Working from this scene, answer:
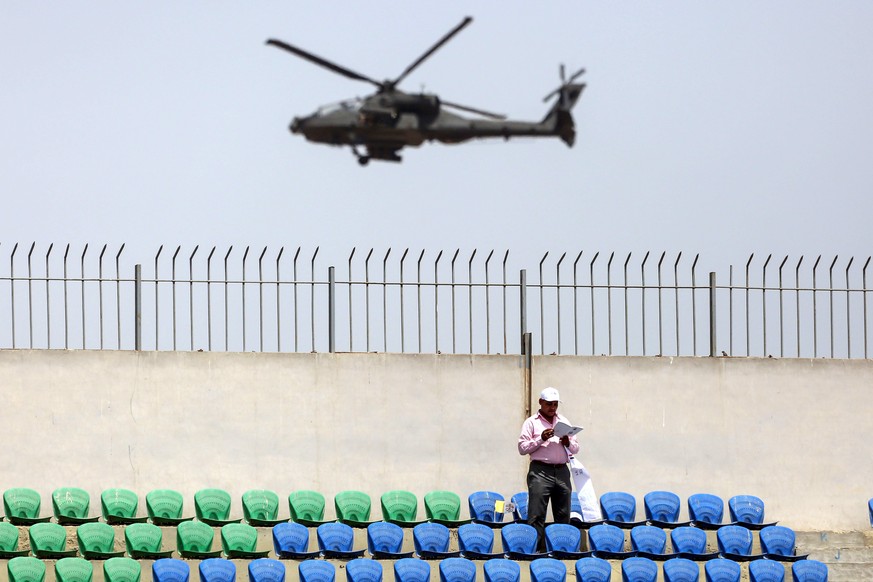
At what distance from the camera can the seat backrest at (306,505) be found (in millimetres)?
13703

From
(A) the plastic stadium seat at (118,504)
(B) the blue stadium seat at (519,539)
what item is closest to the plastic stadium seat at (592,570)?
(B) the blue stadium seat at (519,539)

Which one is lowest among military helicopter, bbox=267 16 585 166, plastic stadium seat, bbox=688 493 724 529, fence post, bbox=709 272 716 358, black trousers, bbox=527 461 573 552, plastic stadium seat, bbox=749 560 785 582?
plastic stadium seat, bbox=749 560 785 582

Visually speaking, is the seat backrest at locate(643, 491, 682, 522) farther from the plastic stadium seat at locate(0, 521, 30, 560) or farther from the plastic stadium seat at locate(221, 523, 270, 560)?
the plastic stadium seat at locate(0, 521, 30, 560)

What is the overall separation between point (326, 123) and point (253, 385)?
259 centimetres

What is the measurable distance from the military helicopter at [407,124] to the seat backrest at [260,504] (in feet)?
10.8

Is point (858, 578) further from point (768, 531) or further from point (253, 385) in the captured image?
point (253, 385)

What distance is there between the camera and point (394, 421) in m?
15.1

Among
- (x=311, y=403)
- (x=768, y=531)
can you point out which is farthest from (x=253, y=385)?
(x=768, y=531)

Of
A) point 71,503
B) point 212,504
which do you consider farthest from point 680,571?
point 71,503

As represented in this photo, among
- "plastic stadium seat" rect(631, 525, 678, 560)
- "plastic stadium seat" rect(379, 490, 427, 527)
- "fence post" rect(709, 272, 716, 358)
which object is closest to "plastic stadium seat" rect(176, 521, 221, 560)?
"plastic stadium seat" rect(379, 490, 427, 527)

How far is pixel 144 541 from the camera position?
11867 mm

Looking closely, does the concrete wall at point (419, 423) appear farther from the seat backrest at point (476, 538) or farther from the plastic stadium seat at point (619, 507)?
the seat backrest at point (476, 538)

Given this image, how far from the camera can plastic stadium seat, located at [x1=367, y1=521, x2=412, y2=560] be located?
12070 mm

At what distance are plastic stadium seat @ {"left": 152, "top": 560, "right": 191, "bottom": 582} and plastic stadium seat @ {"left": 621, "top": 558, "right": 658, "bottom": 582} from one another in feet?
9.90
